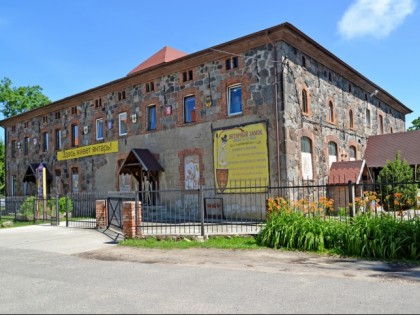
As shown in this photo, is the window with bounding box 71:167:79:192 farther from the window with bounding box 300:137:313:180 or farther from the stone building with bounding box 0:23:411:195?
the window with bounding box 300:137:313:180

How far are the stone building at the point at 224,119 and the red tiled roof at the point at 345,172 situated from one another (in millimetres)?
452

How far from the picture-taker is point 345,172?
17234 millimetres

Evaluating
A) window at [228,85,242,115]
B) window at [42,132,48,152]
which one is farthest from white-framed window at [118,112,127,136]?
window at [42,132,48,152]

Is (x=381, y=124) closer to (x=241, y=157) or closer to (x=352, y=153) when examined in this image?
(x=352, y=153)

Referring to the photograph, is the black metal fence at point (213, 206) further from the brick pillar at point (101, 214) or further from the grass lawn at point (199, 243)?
the grass lawn at point (199, 243)

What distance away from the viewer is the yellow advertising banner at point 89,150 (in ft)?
70.8

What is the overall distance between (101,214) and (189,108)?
21.6 feet

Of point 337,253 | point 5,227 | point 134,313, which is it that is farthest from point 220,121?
point 134,313

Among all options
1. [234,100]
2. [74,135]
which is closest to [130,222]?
[234,100]

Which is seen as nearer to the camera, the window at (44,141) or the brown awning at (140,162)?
the brown awning at (140,162)

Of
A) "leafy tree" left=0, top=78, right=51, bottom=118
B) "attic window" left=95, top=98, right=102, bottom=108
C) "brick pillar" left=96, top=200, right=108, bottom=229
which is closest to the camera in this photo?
"brick pillar" left=96, top=200, right=108, bottom=229

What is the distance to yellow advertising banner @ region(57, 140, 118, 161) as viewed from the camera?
70.8ft

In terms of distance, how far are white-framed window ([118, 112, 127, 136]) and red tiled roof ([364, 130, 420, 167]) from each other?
13.4 meters

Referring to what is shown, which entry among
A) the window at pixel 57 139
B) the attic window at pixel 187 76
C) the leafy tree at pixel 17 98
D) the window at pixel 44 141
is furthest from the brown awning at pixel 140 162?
the leafy tree at pixel 17 98
